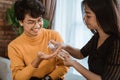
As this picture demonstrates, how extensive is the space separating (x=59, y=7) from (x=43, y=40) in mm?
2152

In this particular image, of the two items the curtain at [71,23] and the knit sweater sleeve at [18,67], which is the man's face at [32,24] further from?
the curtain at [71,23]

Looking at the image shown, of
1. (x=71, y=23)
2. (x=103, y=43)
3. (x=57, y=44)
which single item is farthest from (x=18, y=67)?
(x=71, y=23)

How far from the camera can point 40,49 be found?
6.15ft

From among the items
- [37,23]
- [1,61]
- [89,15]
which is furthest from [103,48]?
[1,61]

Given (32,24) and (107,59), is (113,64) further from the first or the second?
(32,24)

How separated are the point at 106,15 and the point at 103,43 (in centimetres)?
18

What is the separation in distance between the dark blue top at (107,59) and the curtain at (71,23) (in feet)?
6.63

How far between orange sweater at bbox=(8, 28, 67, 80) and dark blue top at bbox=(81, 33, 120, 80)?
1.29 feet

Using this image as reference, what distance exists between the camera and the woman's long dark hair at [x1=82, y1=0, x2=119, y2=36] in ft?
4.36

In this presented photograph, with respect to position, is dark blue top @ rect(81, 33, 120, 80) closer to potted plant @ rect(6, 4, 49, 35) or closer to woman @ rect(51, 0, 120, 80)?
woman @ rect(51, 0, 120, 80)

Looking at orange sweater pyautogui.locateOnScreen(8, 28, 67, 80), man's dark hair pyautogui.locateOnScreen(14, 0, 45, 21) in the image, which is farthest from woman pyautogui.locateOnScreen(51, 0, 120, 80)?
man's dark hair pyautogui.locateOnScreen(14, 0, 45, 21)

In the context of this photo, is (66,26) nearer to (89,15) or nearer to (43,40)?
(43,40)

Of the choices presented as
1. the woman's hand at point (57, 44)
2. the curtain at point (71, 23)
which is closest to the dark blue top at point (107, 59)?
the woman's hand at point (57, 44)

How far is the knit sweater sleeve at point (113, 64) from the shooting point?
130 centimetres
